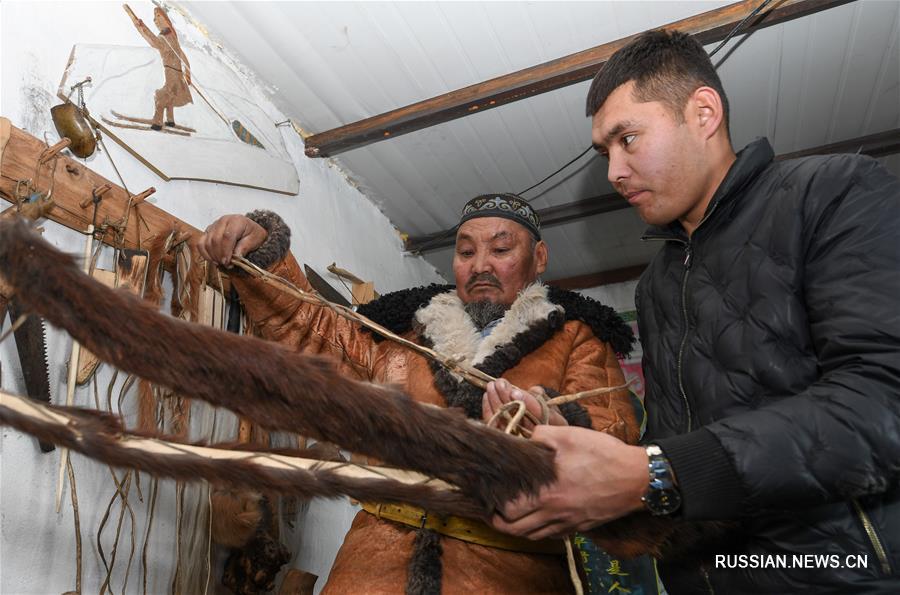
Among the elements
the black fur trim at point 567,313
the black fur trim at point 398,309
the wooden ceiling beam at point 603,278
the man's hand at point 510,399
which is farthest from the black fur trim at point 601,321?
the wooden ceiling beam at point 603,278

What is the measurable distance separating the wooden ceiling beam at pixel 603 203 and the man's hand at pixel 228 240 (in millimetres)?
1536

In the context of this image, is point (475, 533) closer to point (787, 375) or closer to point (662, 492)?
point (662, 492)

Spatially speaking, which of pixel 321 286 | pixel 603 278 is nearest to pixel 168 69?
pixel 321 286

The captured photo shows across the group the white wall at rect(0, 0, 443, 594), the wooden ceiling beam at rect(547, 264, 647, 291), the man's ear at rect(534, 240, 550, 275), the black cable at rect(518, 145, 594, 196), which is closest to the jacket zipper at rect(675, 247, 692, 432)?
the man's ear at rect(534, 240, 550, 275)

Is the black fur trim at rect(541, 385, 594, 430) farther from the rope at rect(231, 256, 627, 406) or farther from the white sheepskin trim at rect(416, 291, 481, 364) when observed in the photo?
the white sheepskin trim at rect(416, 291, 481, 364)

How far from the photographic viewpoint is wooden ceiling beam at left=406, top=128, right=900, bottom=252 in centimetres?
225

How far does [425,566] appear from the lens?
3.81 feet

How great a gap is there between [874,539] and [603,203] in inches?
76.0

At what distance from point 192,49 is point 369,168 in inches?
33.1

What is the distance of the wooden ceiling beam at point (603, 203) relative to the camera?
225cm

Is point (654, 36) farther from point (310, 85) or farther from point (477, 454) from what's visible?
point (310, 85)

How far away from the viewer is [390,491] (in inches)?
28.1

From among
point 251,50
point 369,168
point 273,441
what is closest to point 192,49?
point 251,50

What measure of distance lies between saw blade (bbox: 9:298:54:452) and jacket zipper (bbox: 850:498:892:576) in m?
1.22
